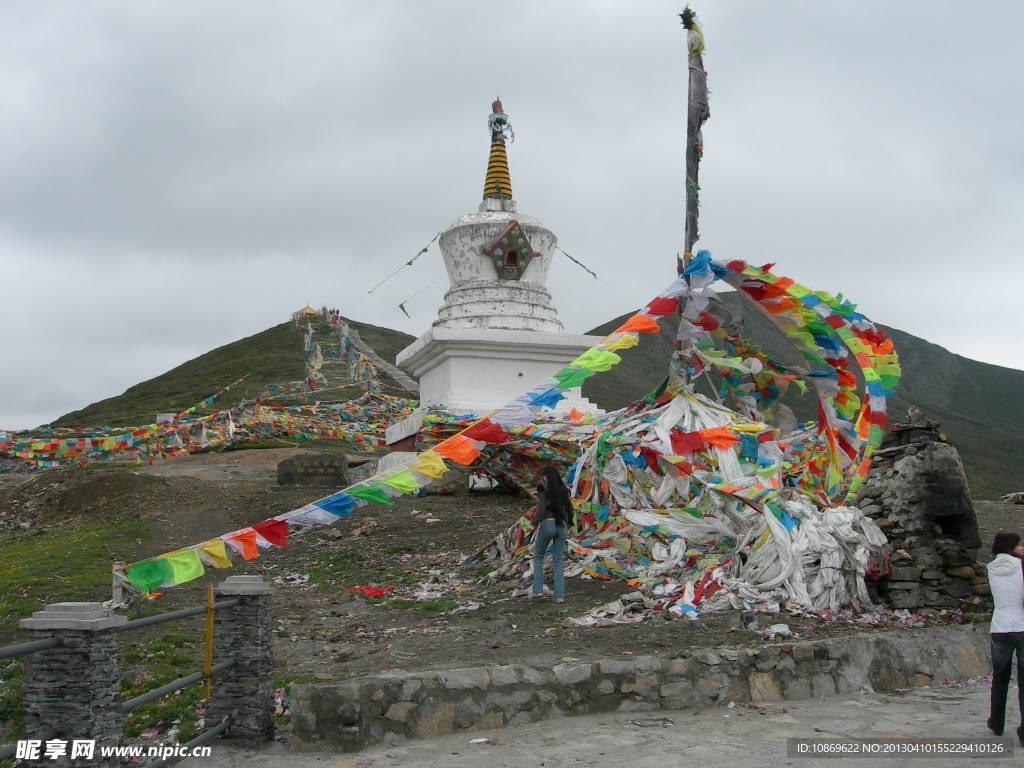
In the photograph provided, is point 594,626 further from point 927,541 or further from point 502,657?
point 927,541

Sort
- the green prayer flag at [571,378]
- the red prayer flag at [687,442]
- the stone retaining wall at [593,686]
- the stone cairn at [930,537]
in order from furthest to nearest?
the red prayer flag at [687,442] < the stone cairn at [930,537] < the green prayer flag at [571,378] < the stone retaining wall at [593,686]

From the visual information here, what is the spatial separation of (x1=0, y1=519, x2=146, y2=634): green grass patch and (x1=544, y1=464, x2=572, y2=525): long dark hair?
15.9 ft

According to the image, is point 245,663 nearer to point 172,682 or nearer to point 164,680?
point 172,682

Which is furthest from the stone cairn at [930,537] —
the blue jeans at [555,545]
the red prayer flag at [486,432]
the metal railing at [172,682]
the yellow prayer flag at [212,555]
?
the metal railing at [172,682]

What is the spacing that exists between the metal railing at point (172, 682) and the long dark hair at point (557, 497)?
3.39 metres

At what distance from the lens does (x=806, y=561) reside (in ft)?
27.6

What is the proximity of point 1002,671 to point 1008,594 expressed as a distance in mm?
468

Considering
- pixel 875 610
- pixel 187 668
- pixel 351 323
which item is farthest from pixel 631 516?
pixel 351 323

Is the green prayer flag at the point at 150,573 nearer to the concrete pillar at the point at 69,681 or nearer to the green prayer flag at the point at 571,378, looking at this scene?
the concrete pillar at the point at 69,681

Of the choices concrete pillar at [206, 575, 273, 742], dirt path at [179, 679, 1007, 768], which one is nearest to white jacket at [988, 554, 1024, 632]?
dirt path at [179, 679, 1007, 768]

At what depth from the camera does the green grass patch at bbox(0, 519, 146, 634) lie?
9.65m

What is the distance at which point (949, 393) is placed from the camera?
5747 cm

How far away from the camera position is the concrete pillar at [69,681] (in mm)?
4555

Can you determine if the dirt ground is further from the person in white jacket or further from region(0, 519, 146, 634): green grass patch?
the person in white jacket
